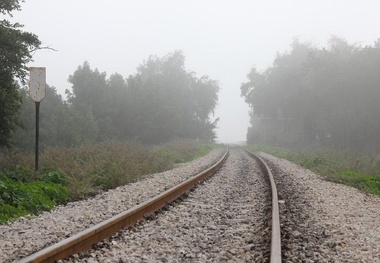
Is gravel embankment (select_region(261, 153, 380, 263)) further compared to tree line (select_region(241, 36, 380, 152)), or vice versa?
tree line (select_region(241, 36, 380, 152))

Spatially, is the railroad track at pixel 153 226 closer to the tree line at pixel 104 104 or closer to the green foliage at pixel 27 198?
the green foliage at pixel 27 198

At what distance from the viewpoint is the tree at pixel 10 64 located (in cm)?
1577

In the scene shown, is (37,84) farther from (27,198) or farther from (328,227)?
(328,227)

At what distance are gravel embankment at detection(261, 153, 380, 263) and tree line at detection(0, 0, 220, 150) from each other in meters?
11.9

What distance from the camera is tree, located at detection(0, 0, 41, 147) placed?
15.8 metres

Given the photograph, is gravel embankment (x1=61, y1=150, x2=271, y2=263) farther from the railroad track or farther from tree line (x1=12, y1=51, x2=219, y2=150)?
tree line (x1=12, y1=51, x2=219, y2=150)

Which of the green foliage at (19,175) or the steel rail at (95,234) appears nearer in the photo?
the steel rail at (95,234)

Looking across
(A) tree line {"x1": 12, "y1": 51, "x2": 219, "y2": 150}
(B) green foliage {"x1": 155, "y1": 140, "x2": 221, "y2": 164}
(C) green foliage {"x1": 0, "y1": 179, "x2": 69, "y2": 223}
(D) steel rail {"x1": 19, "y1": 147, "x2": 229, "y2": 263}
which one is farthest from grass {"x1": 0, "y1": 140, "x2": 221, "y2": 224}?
(A) tree line {"x1": 12, "y1": 51, "x2": 219, "y2": 150}

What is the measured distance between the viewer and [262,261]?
4422 mm

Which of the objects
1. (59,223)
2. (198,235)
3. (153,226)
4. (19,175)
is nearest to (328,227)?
(198,235)

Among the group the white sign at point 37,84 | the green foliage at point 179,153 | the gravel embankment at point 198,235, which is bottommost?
the green foliage at point 179,153

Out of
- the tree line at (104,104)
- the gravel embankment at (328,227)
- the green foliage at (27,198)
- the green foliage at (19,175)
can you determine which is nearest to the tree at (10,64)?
the tree line at (104,104)

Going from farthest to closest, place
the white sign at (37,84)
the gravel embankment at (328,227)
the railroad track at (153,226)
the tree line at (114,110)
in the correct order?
1. the tree line at (114,110)
2. the white sign at (37,84)
3. the gravel embankment at (328,227)
4. the railroad track at (153,226)

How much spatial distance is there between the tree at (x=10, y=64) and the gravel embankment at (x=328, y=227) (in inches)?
437
